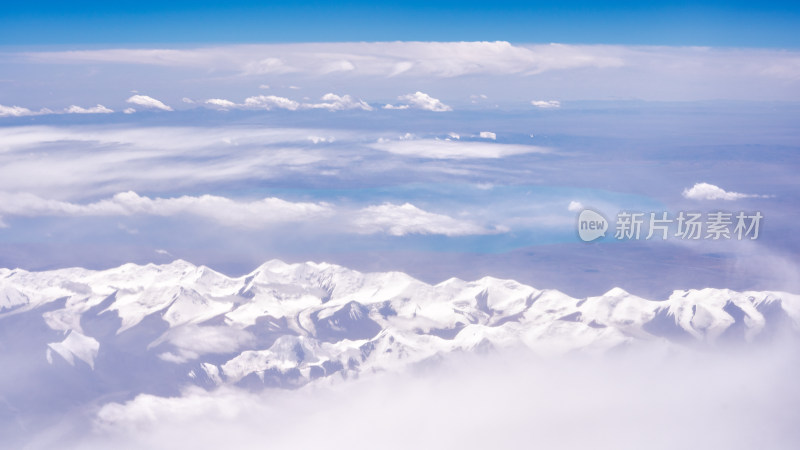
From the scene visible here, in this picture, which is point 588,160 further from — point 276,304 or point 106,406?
point 106,406

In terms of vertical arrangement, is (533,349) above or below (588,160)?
below

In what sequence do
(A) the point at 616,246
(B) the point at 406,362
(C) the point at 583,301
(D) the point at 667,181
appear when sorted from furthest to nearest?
(D) the point at 667,181
(A) the point at 616,246
(C) the point at 583,301
(B) the point at 406,362

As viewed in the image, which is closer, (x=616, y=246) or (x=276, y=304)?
(x=276, y=304)

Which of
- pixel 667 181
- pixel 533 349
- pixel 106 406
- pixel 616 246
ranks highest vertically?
pixel 667 181

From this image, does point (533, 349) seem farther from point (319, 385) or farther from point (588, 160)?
point (588, 160)

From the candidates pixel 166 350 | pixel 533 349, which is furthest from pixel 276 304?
pixel 533 349

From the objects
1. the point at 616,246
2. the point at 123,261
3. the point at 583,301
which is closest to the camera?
the point at 583,301
